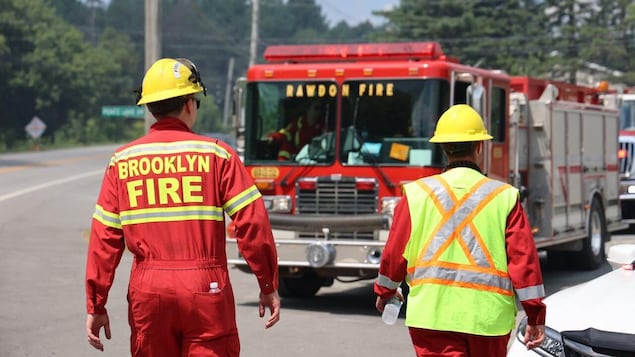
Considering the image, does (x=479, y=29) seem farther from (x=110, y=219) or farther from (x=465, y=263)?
(x=110, y=219)

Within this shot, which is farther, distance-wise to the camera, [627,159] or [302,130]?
[627,159]

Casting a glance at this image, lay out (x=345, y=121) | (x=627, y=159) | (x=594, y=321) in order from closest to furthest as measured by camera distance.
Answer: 1. (x=594, y=321)
2. (x=345, y=121)
3. (x=627, y=159)

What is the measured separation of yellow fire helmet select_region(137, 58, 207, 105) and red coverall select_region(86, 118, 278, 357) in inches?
6.5

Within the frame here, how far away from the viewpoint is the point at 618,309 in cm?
599

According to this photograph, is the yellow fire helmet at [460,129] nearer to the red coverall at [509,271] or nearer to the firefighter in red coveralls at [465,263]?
the firefighter in red coveralls at [465,263]

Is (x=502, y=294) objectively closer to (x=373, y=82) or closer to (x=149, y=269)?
(x=149, y=269)

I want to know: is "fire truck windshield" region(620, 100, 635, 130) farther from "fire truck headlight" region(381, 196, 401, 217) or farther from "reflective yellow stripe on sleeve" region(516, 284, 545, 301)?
"reflective yellow stripe on sleeve" region(516, 284, 545, 301)

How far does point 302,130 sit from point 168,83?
705 centimetres

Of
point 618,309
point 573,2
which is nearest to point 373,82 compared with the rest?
point 618,309

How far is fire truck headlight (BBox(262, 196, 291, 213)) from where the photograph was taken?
11.9 m

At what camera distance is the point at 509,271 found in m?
4.91

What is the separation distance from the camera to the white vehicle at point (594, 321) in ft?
18.8

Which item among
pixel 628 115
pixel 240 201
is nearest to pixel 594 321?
pixel 240 201

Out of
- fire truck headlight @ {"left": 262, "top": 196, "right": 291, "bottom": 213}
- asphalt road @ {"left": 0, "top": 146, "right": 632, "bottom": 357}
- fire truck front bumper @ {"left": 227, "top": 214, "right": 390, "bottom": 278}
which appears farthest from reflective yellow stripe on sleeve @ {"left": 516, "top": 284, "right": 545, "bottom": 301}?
fire truck headlight @ {"left": 262, "top": 196, "right": 291, "bottom": 213}
